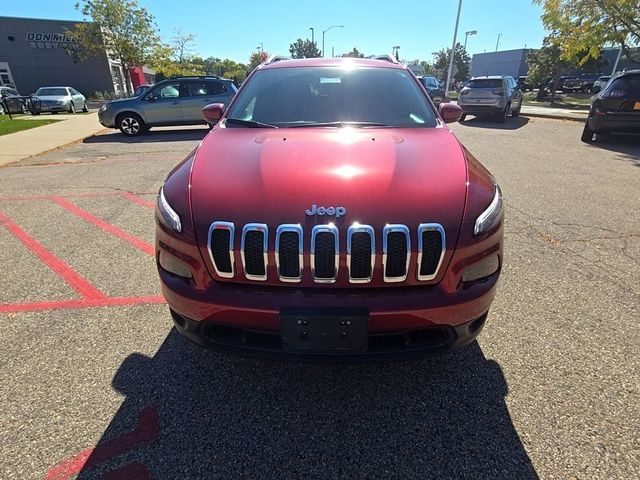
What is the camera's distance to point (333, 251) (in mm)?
1689

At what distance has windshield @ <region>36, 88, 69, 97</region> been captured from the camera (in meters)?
22.0

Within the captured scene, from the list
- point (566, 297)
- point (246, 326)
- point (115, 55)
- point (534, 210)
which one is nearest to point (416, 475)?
point (246, 326)

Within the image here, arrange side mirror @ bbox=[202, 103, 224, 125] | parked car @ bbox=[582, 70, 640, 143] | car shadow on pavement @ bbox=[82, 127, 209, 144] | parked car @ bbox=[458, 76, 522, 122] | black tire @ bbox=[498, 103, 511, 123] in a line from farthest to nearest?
black tire @ bbox=[498, 103, 511, 123], parked car @ bbox=[458, 76, 522, 122], car shadow on pavement @ bbox=[82, 127, 209, 144], parked car @ bbox=[582, 70, 640, 143], side mirror @ bbox=[202, 103, 224, 125]

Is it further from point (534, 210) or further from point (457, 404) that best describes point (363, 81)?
point (534, 210)

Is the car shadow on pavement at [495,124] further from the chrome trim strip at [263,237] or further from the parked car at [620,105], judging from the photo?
the chrome trim strip at [263,237]

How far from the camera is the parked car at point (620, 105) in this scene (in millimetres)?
8648

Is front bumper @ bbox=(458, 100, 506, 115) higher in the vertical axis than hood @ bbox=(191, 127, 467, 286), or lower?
lower

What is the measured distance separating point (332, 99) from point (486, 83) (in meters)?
14.2

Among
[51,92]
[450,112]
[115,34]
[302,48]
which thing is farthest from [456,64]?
[450,112]

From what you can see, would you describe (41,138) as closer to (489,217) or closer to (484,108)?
(489,217)

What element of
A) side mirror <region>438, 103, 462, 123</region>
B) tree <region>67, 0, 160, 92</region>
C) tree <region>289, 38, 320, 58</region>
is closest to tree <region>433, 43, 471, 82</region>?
tree <region>289, 38, 320, 58</region>

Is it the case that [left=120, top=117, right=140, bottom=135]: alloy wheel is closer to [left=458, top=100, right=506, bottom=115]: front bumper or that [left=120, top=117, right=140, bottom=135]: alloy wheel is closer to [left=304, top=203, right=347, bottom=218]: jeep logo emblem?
[left=458, top=100, right=506, bottom=115]: front bumper

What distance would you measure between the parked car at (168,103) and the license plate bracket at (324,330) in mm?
12222

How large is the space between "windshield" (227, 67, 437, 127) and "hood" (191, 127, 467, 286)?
496 millimetres
